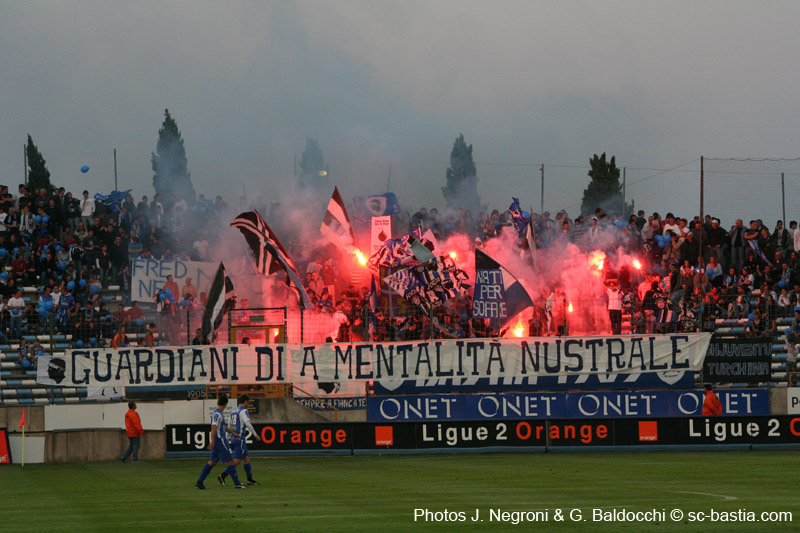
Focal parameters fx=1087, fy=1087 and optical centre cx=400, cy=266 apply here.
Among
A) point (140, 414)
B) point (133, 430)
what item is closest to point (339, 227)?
point (140, 414)

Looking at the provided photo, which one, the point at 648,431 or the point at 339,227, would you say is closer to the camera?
the point at 648,431

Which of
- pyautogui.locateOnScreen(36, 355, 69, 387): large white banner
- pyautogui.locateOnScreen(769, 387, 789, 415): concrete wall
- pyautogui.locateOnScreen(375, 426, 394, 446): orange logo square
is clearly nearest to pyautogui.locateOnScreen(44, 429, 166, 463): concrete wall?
pyautogui.locateOnScreen(36, 355, 69, 387): large white banner

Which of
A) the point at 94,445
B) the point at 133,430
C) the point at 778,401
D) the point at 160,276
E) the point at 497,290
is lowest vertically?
the point at 94,445

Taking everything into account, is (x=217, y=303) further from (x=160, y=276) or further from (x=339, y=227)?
(x=339, y=227)

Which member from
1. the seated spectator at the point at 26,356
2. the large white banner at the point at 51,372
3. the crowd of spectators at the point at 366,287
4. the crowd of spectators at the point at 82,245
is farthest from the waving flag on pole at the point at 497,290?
the seated spectator at the point at 26,356

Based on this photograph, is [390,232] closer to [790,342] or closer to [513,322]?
[513,322]

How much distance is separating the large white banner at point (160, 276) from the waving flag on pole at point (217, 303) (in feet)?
12.3

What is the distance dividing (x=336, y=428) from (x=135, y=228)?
13312 mm

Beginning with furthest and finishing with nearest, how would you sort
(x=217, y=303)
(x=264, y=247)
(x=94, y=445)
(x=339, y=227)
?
(x=339, y=227)
(x=264, y=247)
(x=217, y=303)
(x=94, y=445)

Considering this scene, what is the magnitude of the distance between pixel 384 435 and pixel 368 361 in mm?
3877

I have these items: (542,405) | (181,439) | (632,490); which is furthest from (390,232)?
(632,490)

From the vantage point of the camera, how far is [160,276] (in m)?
36.8

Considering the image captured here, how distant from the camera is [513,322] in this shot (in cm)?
3438

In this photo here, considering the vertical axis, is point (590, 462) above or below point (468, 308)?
below
